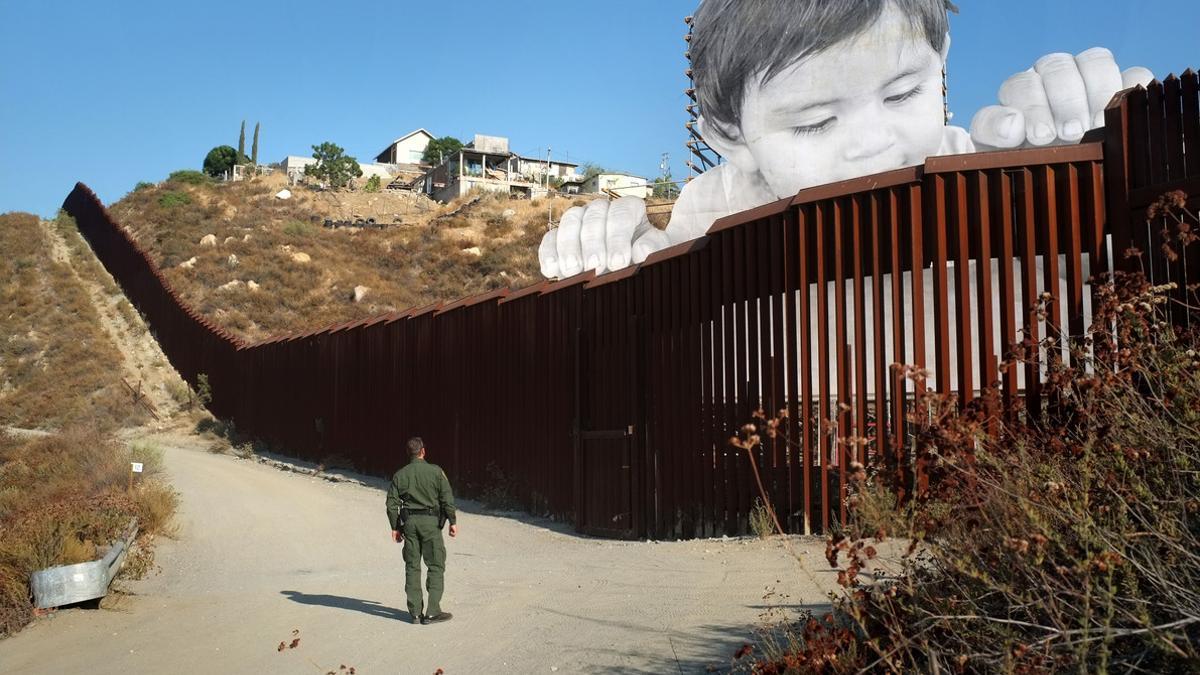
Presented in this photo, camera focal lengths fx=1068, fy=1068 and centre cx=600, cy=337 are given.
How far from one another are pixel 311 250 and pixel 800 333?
42.5 m

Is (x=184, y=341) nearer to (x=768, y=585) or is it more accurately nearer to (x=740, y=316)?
(x=740, y=316)

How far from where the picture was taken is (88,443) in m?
19.8

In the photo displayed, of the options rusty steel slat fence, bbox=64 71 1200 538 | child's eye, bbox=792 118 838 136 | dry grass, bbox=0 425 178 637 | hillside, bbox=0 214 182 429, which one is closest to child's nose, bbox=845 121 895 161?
child's eye, bbox=792 118 838 136

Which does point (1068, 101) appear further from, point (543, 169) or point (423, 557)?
point (543, 169)

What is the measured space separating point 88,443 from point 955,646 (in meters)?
18.8

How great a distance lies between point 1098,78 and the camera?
1519 centimetres

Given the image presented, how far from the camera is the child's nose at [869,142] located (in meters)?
16.0

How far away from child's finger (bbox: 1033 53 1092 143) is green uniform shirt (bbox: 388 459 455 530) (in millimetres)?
10905

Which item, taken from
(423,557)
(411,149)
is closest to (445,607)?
(423,557)

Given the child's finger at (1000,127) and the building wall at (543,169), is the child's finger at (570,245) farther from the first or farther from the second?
the building wall at (543,169)

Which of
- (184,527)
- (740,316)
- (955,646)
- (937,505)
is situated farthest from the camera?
(184,527)

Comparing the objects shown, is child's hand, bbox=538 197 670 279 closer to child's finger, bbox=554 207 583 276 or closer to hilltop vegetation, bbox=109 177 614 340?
child's finger, bbox=554 207 583 276

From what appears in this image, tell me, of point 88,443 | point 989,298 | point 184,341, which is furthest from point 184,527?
point 184,341

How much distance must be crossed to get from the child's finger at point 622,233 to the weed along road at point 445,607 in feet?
22.2
